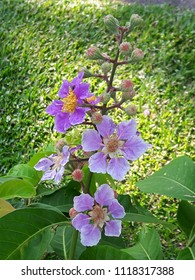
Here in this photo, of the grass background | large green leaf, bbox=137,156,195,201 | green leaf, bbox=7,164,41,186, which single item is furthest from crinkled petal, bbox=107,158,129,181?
the grass background

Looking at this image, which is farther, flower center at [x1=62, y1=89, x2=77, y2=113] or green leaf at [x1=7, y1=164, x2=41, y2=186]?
green leaf at [x1=7, y1=164, x2=41, y2=186]

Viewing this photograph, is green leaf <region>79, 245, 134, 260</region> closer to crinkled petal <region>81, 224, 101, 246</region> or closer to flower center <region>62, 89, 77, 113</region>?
crinkled petal <region>81, 224, 101, 246</region>

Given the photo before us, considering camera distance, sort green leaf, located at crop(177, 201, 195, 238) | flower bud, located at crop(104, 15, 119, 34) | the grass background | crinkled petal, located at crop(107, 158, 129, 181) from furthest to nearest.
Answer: the grass background → green leaf, located at crop(177, 201, 195, 238) → flower bud, located at crop(104, 15, 119, 34) → crinkled petal, located at crop(107, 158, 129, 181)

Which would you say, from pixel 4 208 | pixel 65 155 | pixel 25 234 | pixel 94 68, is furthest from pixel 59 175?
pixel 94 68

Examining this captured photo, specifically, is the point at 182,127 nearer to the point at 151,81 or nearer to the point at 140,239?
the point at 151,81

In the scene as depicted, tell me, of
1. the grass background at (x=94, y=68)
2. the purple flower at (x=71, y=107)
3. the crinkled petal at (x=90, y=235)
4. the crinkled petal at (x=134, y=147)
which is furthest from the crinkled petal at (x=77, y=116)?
the grass background at (x=94, y=68)

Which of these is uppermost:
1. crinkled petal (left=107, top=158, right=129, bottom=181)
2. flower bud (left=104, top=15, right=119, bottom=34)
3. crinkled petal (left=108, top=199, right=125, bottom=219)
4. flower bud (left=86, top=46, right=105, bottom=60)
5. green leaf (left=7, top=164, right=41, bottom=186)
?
flower bud (left=104, top=15, right=119, bottom=34)

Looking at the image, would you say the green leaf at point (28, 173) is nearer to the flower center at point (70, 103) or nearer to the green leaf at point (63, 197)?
the green leaf at point (63, 197)
